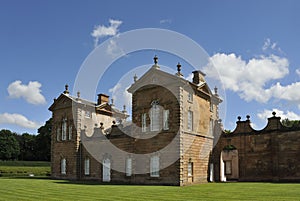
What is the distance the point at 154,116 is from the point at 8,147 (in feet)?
163

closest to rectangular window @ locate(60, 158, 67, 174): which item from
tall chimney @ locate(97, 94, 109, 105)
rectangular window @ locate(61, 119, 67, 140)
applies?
rectangular window @ locate(61, 119, 67, 140)

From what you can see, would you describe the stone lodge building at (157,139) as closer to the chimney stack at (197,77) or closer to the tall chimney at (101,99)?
the chimney stack at (197,77)

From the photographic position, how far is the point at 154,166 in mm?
25250

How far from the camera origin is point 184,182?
23828 mm

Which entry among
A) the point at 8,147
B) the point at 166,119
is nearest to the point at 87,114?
the point at 166,119

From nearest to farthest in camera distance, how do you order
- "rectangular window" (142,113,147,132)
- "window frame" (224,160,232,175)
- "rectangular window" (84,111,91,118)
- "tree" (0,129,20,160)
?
1. "rectangular window" (142,113,147,132)
2. "rectangular window" (84,111,91,118)
3. "window frame" (224,160,232,175)
4. "tree" (0,129,20,160)

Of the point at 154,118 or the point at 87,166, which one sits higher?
the point at 154,118

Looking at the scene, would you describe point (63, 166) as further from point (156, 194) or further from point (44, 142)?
point (44, 142)

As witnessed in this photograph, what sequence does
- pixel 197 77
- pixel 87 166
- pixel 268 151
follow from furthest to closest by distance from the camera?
pixel 87 166 → pixel 197 77 → pixel 268 151

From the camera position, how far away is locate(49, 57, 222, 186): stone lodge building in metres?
24.4

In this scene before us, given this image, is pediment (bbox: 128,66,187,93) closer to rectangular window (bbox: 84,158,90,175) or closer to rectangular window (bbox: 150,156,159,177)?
rectangular window (bbox: 150,156,159,177)

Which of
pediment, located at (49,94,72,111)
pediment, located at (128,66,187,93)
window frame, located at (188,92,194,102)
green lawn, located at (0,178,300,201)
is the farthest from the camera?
pediment, located at (49,94,72,111)

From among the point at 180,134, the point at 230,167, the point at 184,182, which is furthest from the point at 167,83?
the point at 230,167

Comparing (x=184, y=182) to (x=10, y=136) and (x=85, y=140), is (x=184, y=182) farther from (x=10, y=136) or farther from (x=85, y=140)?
(x=10, y=136)
